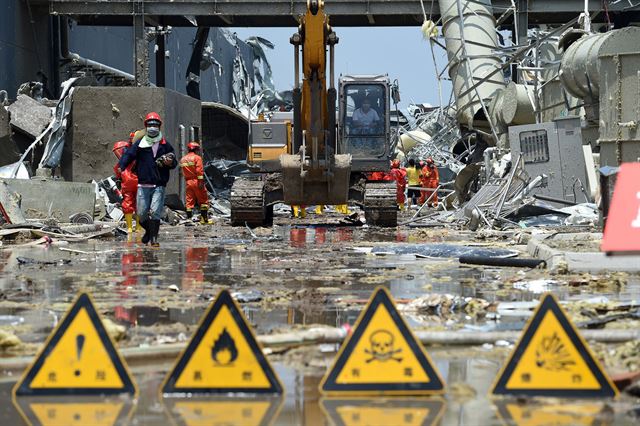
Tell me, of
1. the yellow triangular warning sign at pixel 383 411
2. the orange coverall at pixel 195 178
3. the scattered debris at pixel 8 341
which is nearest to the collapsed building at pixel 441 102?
the orange coverall at pixel 195 178

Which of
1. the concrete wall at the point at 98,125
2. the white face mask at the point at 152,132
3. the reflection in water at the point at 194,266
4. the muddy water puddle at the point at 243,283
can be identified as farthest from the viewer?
the concrete wall at the point at 98,125

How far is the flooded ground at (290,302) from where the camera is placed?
5.14 m

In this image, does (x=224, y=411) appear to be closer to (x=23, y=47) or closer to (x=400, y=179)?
(x=400, y=179)

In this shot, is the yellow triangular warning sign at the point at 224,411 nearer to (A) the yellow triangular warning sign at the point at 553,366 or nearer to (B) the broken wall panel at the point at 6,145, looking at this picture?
(A) the yellow triangular warning sign at the point at 553,366

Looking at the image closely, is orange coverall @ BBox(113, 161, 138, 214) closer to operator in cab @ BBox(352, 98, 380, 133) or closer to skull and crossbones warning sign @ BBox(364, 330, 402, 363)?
operator in cab @ BBox(352, 98, 380, 133)

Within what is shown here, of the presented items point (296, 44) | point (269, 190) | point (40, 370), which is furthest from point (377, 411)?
point (269, 190)

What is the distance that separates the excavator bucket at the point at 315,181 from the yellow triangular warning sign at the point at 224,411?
Result: 1657 cm

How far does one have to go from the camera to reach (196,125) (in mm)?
33031

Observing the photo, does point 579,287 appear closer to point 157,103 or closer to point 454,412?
point 454,412

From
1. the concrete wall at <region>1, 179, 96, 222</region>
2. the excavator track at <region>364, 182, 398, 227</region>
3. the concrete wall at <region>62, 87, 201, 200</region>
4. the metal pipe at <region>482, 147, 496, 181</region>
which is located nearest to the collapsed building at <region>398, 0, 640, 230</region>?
the metal pipe at <region>482, 147, 496, 181</region>

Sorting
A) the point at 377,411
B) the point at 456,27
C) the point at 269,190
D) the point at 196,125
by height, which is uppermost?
the point at 456,27

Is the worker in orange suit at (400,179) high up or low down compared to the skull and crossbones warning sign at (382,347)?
up

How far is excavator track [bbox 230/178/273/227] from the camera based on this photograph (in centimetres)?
2272

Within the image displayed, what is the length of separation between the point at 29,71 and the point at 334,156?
59.5 ft
